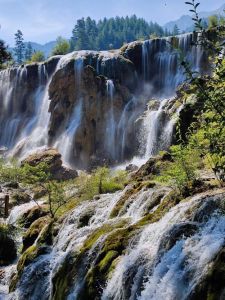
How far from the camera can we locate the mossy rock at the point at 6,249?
22048 mm

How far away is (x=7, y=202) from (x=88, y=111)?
70.1 ft

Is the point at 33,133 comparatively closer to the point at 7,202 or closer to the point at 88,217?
the point at 7,202

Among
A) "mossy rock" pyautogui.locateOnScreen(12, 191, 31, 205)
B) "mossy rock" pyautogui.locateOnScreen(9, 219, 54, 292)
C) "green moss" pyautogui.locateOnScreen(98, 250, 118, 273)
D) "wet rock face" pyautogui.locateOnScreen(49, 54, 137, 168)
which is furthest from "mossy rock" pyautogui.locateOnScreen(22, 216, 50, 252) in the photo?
"wet rock face" pyautogui.locateOnScreen(49, 54, 137, 168)

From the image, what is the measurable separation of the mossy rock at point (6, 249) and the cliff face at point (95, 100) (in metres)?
24.9

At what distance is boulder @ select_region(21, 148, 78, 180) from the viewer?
44.5 m

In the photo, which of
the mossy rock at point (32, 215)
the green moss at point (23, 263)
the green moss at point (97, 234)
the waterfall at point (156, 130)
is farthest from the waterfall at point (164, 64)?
the green moss at point (97, 234)

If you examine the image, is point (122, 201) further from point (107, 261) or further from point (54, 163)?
point (54, 163)

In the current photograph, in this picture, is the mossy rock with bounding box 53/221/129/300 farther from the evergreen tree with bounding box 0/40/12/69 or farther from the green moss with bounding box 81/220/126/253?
the evergreen tree with bounding box 0/40/12/69

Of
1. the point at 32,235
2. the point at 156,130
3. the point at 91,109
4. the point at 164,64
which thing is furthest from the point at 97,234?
the point at 164,64

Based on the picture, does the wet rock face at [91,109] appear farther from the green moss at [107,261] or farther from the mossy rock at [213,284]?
the mossy rock at [213,284]

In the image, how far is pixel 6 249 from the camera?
73.0 ft

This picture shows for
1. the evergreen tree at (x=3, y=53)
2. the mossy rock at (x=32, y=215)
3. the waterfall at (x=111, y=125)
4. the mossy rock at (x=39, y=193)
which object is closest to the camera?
the evergreen tree at (x=3, y=53)

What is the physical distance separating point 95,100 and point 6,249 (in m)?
32.2

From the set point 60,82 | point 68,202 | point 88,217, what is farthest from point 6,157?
point 88,217
